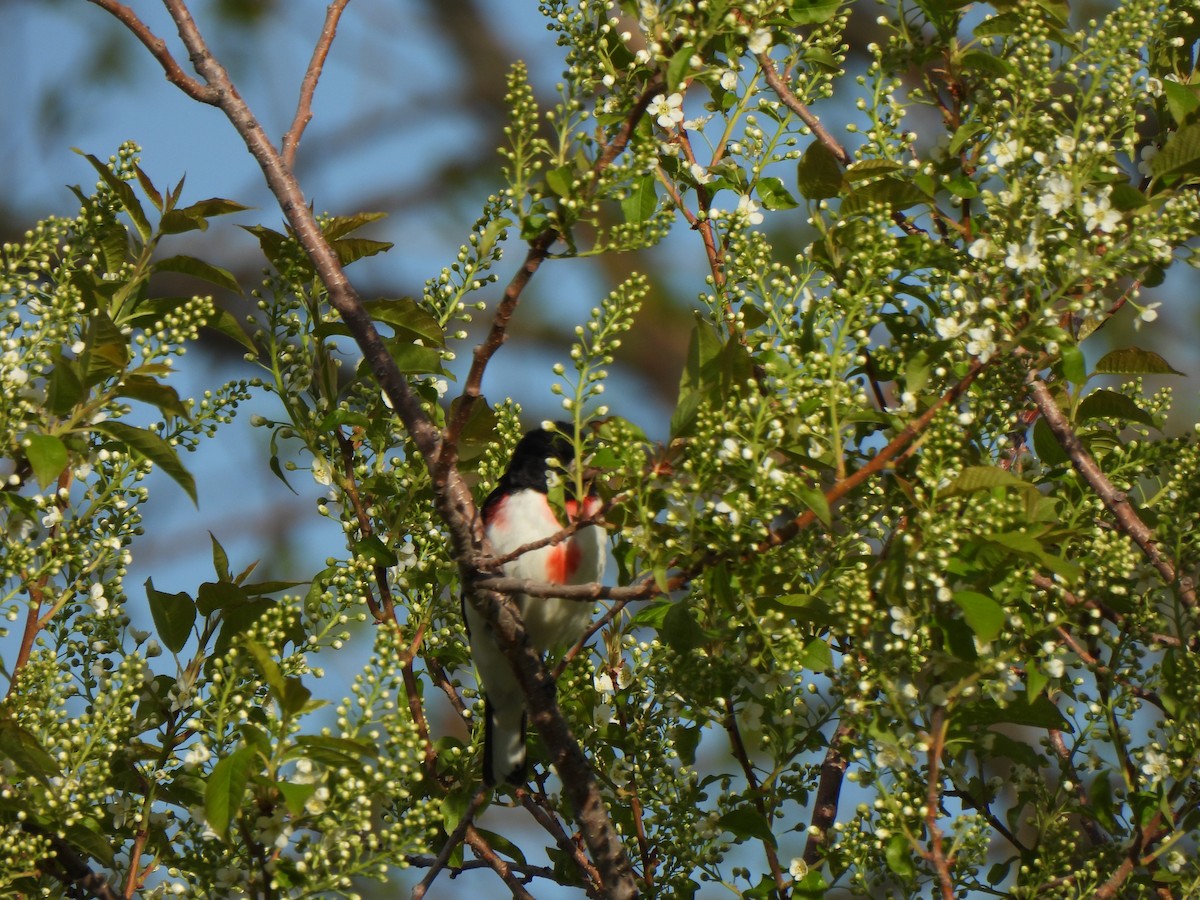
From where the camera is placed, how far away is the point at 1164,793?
194cm

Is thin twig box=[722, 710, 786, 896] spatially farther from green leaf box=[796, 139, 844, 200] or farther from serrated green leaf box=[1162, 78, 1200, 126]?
serrated green leaf box=[1162, 78, 1200, 126]

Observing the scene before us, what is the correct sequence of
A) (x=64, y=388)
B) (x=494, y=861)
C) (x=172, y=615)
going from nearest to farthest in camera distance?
(x=64, y=388)
(x=172, y=615)
(x=494, y=861)

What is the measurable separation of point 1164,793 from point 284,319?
5.24ft

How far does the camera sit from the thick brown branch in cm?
207

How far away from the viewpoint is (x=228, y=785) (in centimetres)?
176

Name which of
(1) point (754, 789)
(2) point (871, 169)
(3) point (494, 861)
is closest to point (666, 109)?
(2) point (871, 169)

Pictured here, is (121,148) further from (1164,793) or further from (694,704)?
(1164,793)

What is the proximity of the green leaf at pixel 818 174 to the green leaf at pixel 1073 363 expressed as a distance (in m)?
0.43

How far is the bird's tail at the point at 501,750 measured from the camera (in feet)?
7.92

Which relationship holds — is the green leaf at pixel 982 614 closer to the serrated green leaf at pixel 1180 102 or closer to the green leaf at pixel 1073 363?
the green leaf at pixel 1073 363

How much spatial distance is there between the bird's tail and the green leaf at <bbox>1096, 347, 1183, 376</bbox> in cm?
121

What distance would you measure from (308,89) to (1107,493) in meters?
1.49

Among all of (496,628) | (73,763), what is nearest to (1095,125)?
(496,628)

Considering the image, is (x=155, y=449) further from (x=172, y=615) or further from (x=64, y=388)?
(x=172, y=615)
